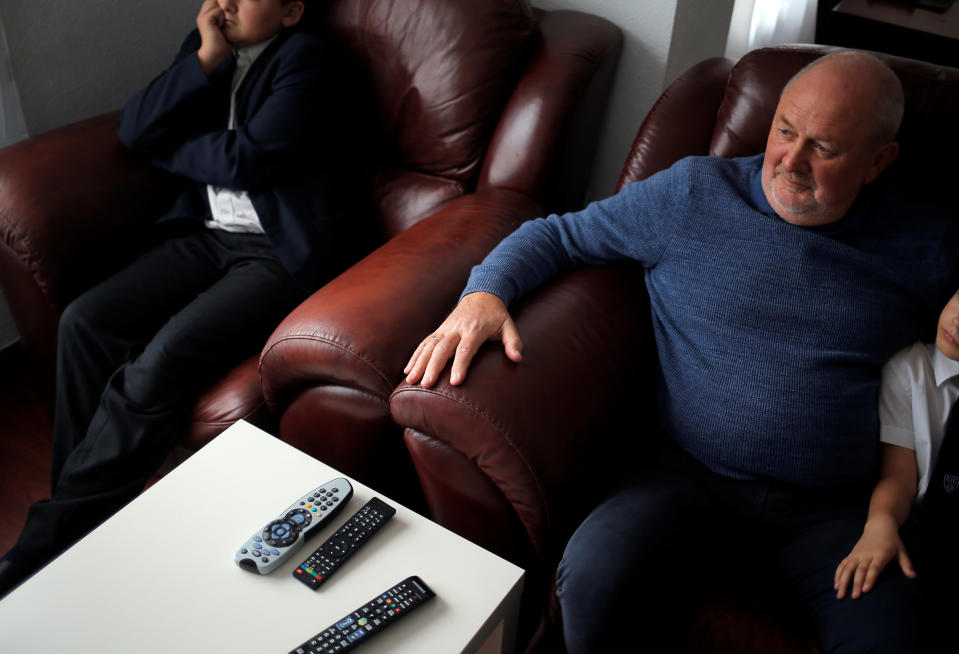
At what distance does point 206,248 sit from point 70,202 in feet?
0.93

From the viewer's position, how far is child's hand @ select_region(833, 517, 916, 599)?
3.56ft

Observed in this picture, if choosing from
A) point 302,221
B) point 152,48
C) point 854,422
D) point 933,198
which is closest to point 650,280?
point 854,422

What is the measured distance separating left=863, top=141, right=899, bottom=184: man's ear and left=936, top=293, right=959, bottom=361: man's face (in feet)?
0.78

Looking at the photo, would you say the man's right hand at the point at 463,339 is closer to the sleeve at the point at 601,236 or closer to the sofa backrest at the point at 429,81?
the sleeve at the point at 601,236

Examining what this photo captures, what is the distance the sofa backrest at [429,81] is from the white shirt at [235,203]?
0.69ft

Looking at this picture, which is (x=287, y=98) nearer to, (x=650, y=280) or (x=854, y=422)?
(x=650, y=280)

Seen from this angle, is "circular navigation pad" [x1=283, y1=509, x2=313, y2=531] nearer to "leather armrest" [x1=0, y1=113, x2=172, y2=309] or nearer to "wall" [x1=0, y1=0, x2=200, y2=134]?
"leather armrest" [x1=0, y1=113, x2=172, y2=309]

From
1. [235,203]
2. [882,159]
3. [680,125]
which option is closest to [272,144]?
[235,203]

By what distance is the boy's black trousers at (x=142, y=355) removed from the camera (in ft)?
4.58

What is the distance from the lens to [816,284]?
49.7 inches

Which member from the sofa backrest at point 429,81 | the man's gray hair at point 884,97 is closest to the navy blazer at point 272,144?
the sofa backrest at point 429,81

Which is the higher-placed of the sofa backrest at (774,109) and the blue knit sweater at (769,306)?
the sofa backrest at (774,109)

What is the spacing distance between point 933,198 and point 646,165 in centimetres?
51

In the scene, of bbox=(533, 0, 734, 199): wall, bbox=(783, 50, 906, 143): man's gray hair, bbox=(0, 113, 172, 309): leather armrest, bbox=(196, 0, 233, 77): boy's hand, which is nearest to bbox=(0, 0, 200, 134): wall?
bbox=(0, 113, 172, 309): leather armrest
